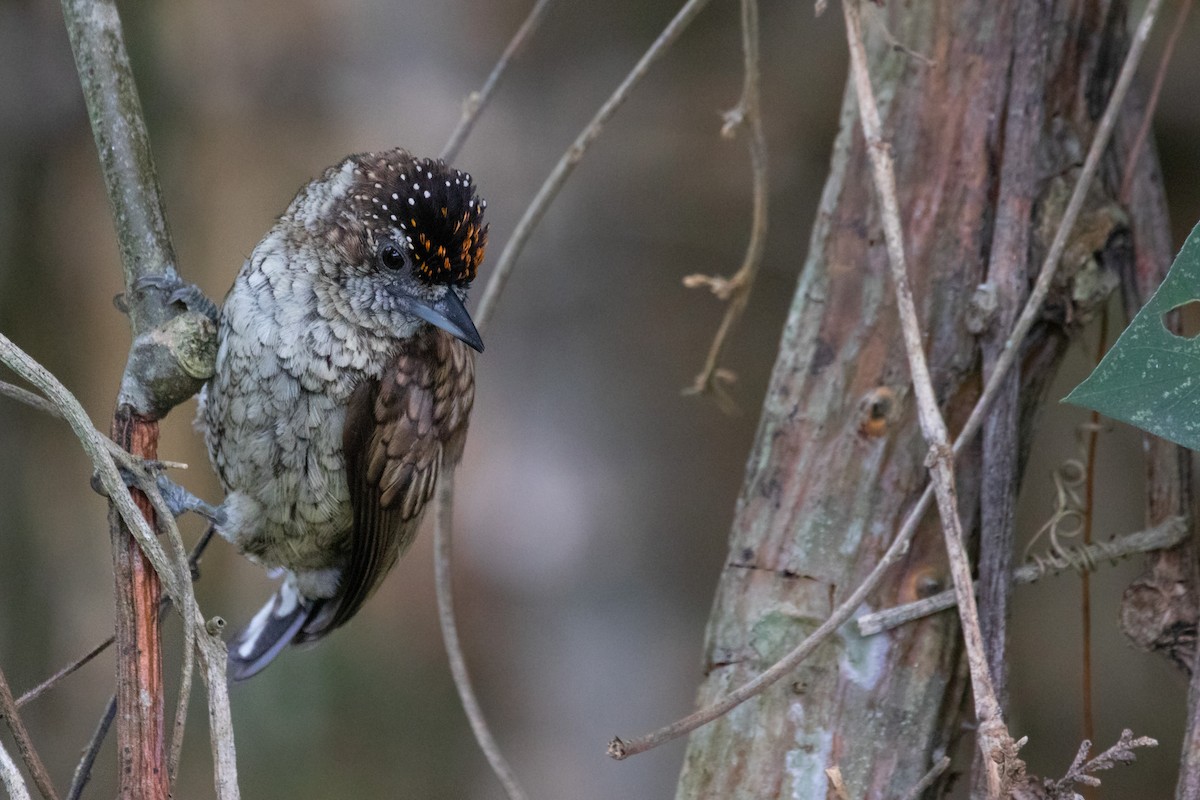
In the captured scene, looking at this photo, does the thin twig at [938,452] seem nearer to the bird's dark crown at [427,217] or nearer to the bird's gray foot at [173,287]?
the bird's dark crown at [427,217]

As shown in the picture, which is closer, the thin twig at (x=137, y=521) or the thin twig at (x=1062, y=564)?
the thin twig at (x=137, y=521)

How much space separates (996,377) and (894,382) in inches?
8.5

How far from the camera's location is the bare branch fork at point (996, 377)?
1751 mm

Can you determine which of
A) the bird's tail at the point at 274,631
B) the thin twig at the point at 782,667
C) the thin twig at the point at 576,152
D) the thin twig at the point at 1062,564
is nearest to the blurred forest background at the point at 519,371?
the bird's tail at the point at 274,631

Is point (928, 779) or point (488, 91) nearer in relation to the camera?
point (928, 779)

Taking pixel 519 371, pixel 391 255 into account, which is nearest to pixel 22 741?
pixel 391 255

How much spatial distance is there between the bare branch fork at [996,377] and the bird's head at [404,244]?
830mm

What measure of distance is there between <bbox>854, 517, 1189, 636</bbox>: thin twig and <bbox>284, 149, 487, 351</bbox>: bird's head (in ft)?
2.89

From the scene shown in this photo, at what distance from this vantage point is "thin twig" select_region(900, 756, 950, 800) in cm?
178

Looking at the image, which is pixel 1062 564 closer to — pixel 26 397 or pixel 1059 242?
pixel 1059 242

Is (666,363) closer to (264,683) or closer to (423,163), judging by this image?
(264,683)

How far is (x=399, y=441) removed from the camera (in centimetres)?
241

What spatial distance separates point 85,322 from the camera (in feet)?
14.4

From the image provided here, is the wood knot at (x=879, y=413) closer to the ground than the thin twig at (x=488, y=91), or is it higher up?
closer to the ground
